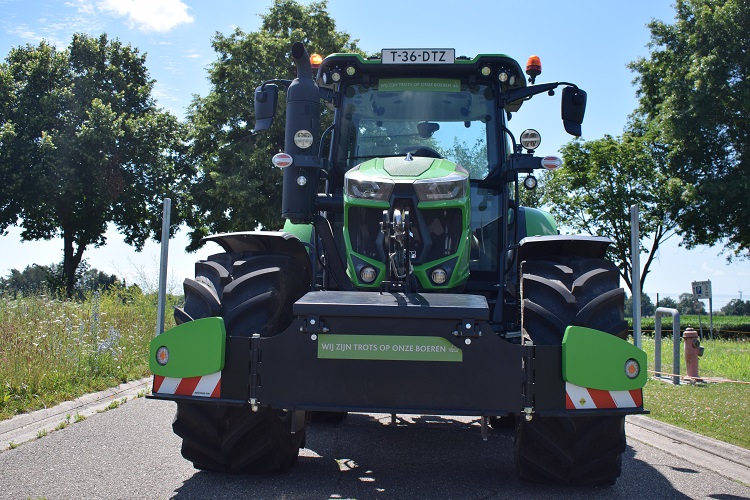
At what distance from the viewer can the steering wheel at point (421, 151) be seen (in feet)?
20.3

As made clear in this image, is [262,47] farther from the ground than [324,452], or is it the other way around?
[262,47]

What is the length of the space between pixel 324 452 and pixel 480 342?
2526 mm

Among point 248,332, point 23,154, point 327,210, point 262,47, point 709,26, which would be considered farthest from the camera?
point 23,154

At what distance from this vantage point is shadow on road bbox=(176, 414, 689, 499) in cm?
488

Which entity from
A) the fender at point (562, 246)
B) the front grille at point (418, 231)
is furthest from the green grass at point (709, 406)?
the front grille at point (418, 231)

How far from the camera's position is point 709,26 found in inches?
1112

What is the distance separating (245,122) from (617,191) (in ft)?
56.8

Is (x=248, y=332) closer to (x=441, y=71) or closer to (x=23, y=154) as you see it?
(x=441, y=71)

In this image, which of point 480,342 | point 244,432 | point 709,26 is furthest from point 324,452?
point 709,26

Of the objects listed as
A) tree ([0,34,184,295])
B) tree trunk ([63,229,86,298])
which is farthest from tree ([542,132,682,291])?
tree trunk ([63,229,86,298])

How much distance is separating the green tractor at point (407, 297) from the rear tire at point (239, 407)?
0.01m

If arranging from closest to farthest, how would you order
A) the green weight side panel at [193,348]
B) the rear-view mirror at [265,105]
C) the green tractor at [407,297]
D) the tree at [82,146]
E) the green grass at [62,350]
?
the green tractor at [407,297] < the green weight side panel at [193,348] < the rear-view mirror at [265,105] < the green grass at [62,350] < the tree at [82,146]

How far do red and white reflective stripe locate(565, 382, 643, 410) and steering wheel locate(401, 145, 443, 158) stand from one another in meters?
2.50

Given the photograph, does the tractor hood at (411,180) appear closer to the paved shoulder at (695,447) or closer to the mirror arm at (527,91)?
the mirror arm at (527,91)
